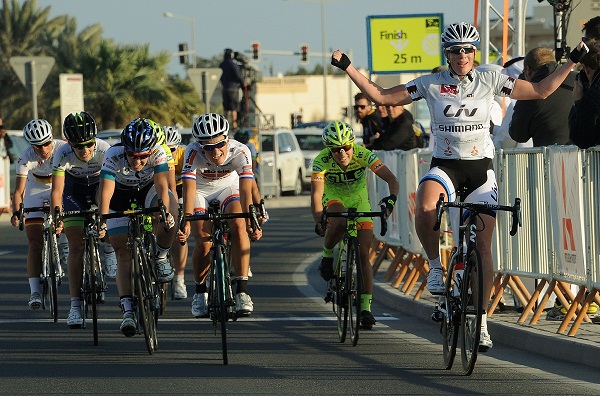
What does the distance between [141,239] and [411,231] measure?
496 centimetres

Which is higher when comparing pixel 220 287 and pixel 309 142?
pixel 309 142

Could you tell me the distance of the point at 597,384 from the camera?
8789 mm

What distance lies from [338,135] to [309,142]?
31.1 m

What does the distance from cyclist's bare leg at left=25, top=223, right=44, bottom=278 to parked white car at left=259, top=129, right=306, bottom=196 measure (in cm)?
1995

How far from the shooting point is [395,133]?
1784 cm

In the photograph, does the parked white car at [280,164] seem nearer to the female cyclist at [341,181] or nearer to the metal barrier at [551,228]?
the female cyclist at [341,181]

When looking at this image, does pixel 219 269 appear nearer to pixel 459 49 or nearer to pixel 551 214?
pixel 459 49

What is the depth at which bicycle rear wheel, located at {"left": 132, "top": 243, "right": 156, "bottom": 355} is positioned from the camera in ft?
34.6

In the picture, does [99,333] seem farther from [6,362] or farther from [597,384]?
[597,384]

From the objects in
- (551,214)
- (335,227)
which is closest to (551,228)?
(551,214)

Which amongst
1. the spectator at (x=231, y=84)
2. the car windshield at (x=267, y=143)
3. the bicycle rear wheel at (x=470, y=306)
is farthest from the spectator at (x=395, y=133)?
the car windshield at (x=267, y=143)

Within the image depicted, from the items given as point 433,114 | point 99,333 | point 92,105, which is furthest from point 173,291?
point 92,105

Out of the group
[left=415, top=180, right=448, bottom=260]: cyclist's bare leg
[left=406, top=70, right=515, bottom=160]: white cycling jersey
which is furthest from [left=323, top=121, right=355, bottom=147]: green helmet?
[left=415, top=180, right=448, bottom=260]: cyclist's bare leg

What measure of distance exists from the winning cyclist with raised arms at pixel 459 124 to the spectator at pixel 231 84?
23139 mm
